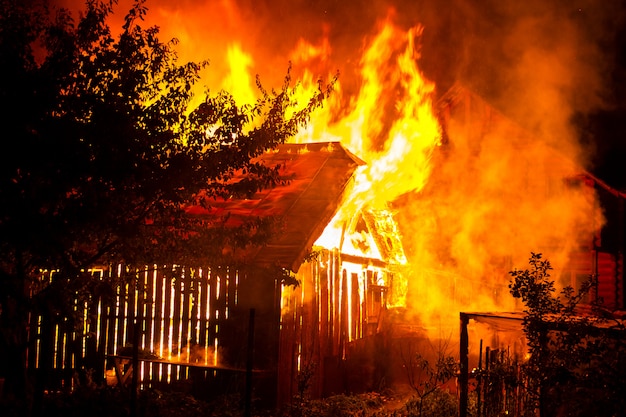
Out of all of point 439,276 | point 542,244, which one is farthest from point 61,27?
point 542,244

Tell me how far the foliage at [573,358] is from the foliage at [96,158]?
3.81 meters

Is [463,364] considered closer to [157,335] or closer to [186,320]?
[186,320]

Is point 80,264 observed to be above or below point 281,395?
above

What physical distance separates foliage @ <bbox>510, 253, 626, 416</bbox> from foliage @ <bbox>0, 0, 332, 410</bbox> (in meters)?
3.81

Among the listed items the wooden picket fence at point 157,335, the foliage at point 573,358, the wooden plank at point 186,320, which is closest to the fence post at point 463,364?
the foliage at point 573,358

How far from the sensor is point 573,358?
6.59 metres

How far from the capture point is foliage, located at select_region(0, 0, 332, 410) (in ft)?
22.6

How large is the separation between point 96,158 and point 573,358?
20.0 feet

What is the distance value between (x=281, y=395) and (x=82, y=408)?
11.7 ft

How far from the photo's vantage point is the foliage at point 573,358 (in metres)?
6.23

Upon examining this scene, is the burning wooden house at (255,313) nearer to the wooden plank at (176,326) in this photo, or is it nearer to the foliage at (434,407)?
the wooden plank at (176,326)

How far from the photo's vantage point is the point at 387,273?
57.4 feet

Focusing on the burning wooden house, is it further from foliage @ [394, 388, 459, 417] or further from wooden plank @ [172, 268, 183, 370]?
foliage @ [394, 388, 459, 417]

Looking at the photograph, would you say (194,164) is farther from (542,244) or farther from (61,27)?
(542,244)
